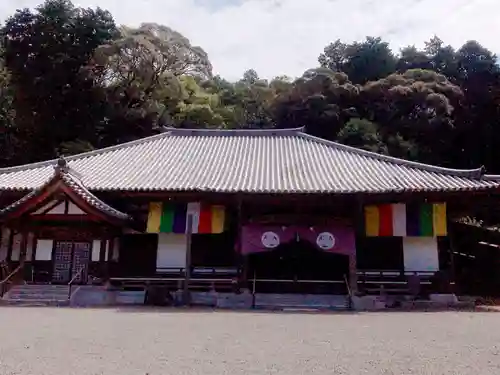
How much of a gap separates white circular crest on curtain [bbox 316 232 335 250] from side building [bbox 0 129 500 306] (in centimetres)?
3

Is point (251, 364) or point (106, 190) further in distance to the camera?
point (106, 190)

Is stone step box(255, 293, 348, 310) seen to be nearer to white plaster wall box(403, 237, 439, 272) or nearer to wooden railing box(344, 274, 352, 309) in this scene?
wooden railing box(344, 274, 352, 309)

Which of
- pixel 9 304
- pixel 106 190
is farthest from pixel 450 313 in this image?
pixel 9 304

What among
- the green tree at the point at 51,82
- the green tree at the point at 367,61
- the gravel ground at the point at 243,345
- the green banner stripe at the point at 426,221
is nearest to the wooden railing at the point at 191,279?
the gravel ground at the point at 243,345

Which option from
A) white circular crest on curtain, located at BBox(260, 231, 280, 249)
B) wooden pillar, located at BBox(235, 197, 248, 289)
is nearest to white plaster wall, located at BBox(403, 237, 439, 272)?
white circular crest on curtain, located at BBox(260, 231, 280, 249)

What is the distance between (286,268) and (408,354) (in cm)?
1022

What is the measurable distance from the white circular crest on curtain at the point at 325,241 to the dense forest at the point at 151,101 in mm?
14323

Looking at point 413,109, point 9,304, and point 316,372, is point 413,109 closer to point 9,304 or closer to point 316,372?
point 9,304

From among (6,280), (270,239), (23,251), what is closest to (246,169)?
(270,239)

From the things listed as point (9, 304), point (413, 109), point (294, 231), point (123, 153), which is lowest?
point (9, 304)

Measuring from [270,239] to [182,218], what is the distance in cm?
293

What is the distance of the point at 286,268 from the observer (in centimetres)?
1642

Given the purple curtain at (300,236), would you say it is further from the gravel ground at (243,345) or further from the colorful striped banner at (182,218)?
the gravel ground at (243,345)

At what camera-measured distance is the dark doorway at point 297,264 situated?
1623 cm
